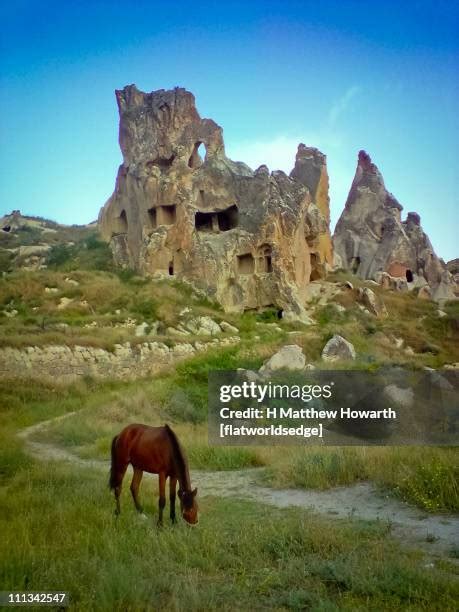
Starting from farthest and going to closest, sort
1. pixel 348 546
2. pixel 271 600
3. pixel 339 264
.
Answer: pixel 339 264 < pixel 348 546 < pixel 271 600

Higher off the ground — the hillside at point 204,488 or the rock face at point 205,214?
the rock face at point 205,214

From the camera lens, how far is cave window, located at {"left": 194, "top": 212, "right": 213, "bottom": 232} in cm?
2917

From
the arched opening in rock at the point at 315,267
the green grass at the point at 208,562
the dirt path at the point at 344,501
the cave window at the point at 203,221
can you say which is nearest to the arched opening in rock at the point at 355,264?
the arched opening in rock at the point at 315,267

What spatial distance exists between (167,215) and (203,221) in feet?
7.95

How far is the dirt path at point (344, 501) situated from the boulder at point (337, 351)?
10.1 meters

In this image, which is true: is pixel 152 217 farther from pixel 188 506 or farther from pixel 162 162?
pixel 188 506

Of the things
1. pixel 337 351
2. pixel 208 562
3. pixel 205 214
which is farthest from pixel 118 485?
pixel 205 214

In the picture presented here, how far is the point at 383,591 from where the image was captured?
132 inches

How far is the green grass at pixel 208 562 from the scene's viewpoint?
3223 mm

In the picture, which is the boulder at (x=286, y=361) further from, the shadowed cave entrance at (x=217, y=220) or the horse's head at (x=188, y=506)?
the shadowed cave entrance at (x=217, y=220)

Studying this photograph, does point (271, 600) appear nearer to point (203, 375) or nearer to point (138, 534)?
point (138, 534)

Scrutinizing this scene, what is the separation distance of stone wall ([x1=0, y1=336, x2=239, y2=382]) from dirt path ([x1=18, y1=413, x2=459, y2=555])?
517 cm

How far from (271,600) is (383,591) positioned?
0.75 meters

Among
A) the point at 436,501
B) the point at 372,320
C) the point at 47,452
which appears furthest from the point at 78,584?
the point at 372,320
